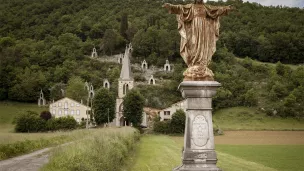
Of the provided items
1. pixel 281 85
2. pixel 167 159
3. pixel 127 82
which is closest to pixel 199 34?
pixel 167 159

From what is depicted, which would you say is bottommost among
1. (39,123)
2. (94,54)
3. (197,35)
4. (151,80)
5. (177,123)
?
(177,123)

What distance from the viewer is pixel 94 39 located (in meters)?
177

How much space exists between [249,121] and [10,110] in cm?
5813

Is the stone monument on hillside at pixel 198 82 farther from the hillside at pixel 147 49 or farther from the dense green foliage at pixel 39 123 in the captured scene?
the hillside at pixel 147 49

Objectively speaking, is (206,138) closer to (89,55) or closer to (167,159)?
(167,159)

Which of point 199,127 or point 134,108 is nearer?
point 199,127

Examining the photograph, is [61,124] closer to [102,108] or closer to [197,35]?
[102,108]

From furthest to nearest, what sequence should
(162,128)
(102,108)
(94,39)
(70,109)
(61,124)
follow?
(94,39) → (70,109) → (102,108) → (162,128) → (61,124)

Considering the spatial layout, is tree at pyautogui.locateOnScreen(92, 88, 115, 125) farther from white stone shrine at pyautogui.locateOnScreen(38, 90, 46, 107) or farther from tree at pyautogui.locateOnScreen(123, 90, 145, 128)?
white stone shrine at pyautogui.locateOnScreen(38, 90, 46, 107)

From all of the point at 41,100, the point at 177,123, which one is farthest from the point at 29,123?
the point at 41,100

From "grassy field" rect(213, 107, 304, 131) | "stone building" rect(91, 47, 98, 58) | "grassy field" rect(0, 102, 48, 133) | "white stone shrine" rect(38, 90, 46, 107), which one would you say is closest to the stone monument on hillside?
"grassy field" rect(213, 107, 304, 131)

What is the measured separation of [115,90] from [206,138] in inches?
4081

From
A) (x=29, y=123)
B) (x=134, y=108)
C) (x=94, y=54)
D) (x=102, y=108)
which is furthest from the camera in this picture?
(x=94, y=54)

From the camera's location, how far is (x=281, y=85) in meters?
104
